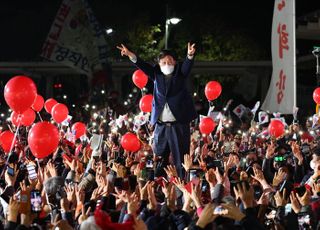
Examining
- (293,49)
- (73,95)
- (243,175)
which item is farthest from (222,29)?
(243,175)

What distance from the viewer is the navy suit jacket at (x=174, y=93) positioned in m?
8.42

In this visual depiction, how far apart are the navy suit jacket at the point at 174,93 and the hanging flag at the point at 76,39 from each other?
11.7 m

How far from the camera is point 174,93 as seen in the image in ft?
27.7

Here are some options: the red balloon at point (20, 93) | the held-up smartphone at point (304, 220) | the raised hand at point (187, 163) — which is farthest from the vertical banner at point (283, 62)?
the held-up smartphone at point (304, 220)

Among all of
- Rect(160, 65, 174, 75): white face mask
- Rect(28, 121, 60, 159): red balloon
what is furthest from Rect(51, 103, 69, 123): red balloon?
Rect(160, 65, 174, 75): white face mask

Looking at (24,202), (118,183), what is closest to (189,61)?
(118,183)

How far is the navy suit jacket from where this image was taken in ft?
27.6

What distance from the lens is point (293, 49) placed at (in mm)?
13766

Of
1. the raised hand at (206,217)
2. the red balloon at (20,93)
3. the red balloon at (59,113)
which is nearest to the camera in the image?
the raised hand at (206,217)

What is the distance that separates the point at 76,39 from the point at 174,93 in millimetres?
12858

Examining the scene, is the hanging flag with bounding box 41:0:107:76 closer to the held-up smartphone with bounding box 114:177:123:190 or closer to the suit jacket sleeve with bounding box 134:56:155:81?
the suit jacket sleeve with bounding box 134:56:155:81

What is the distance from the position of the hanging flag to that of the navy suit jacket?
11705mm

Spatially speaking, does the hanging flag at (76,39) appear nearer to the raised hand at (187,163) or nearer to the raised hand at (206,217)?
the raised hand at (187,163)

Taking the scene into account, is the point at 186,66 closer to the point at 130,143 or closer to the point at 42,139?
the point at 42,139
